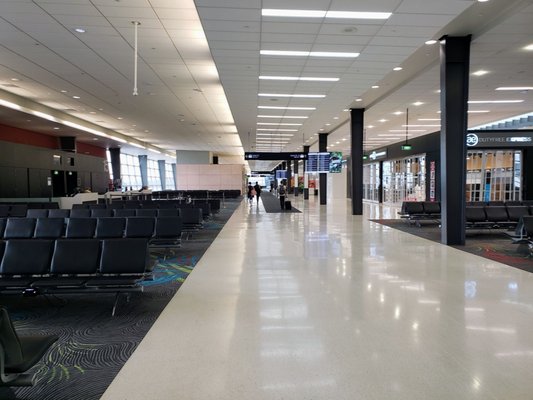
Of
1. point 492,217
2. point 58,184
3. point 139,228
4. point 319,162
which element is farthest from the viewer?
point 58,184

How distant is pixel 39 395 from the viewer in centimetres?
274

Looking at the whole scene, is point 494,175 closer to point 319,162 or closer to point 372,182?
point 319,162

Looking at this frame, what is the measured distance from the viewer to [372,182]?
32188mm

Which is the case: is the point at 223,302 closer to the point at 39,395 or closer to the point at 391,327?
the point at 391,327

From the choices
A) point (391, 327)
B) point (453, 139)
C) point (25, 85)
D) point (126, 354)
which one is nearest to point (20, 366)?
point (126, 354)

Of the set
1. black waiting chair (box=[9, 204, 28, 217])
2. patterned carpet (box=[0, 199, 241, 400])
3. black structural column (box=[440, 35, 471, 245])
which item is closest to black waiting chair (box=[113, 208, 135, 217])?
patterned carpet (box=[0, 199, 241, 400])

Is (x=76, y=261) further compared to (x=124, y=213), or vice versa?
(x=124, y=213)

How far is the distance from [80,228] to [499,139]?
697 inches

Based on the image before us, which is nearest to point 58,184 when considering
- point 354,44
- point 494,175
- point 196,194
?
point 196,194

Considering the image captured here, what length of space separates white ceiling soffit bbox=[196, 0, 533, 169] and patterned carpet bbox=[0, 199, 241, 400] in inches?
188

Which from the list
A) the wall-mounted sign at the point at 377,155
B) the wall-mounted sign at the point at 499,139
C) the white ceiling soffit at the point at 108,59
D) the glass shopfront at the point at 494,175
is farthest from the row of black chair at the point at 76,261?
the wall-mounted sign at the point at 377,155

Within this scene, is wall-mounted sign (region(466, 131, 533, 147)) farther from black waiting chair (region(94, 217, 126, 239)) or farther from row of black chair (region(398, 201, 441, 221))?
black waiting chair (region(94, 217, 126, 239))

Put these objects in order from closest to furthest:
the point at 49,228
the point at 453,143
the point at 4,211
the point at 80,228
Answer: the point at 80,228 < the point at 49,228 < the point at 453,143 < the point at 4,211

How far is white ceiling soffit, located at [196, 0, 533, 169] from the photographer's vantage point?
641 cm
